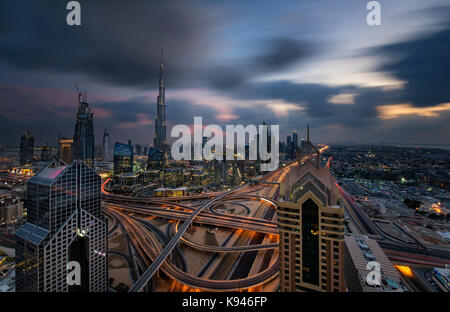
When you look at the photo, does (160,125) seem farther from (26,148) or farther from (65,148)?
(26,148)

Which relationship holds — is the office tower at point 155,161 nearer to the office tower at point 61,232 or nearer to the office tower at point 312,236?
the office tower at point 61,232

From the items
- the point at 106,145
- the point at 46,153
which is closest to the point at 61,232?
the point at 46,153

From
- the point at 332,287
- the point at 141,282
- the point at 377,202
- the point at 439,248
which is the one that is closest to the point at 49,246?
the point at 141,282

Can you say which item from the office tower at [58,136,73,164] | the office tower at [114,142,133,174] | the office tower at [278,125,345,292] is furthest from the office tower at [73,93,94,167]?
the office tower at [278,125,345,292]

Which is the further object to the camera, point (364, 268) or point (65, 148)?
point (65, 148)

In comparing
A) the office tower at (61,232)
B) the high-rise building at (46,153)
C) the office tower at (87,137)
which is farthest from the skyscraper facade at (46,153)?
the office tower at (61,232)

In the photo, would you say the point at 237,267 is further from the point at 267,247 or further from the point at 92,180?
the point at 92,180

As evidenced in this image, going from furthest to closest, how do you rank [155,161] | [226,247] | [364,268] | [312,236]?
[155,161]
[226,247]
[364,268]
[312,236]
